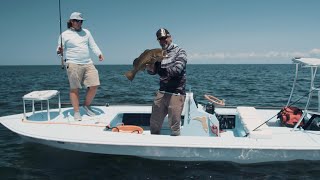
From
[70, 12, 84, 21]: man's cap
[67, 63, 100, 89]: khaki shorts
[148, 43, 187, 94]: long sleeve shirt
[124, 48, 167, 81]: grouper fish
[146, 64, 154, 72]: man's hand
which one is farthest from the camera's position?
[67, 63, 100, 89]: khaki shorts

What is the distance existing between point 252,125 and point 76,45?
12.2 ft

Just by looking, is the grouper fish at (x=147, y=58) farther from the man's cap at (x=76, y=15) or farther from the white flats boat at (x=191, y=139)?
the man's cap at (x=76, y=15)

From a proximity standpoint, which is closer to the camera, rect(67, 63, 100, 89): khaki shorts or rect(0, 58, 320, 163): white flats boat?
rect(0, 58, 320, 163): white flats boat

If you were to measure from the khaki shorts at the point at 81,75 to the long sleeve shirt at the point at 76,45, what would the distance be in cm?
10

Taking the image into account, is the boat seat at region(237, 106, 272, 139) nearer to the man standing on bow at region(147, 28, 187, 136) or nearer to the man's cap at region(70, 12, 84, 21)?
the man standing on bow at region(147, 28, 187, 136)

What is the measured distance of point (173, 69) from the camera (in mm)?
5160

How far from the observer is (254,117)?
6105 millimetres

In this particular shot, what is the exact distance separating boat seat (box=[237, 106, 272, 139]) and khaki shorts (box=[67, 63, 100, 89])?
3.12 m

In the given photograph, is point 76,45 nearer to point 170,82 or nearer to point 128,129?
point 128,129

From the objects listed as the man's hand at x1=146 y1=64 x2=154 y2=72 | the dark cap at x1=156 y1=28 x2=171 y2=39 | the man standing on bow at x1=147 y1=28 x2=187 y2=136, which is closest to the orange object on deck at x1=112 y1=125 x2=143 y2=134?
the man standing on bow at x1=147 y1=28 x2=187 y2=136

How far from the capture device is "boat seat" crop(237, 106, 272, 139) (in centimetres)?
533

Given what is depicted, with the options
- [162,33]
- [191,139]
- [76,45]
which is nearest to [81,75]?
[76,45]

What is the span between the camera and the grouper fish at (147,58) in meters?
4.94

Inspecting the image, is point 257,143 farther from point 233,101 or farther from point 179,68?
point 233,101
